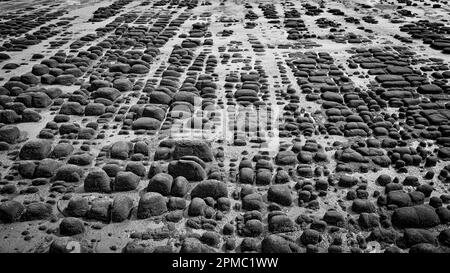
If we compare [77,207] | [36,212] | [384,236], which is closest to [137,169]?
[77,207]

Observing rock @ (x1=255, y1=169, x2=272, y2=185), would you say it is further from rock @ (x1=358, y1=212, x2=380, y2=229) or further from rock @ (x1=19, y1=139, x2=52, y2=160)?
rock @ (x1=19, y1=139, x2=52, y2=160)

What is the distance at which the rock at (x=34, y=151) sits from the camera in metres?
6.09

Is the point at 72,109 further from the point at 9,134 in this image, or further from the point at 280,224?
the point at 280,224

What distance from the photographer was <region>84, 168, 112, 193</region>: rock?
5.30 metres

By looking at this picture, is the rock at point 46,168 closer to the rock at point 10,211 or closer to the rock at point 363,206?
the rock at point 10,211

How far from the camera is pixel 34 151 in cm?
611

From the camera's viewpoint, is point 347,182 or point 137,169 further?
point 137,169

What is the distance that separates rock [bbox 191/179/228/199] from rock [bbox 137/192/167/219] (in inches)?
17.9

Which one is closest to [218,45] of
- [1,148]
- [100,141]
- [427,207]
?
[100,141]

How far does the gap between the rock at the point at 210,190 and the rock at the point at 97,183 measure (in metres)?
1.22

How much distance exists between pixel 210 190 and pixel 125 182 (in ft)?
3.97

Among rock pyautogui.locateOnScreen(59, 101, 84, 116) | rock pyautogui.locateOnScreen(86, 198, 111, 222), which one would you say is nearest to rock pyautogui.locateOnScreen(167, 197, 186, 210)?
rock pyautogui.locateOnScreen(86, 198, 111, 222)
